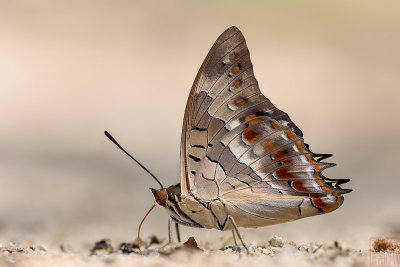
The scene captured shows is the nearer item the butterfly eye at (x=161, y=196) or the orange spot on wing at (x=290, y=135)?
the butterfly eye at (x=161, y=196)

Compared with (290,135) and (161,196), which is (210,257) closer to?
(161,196)

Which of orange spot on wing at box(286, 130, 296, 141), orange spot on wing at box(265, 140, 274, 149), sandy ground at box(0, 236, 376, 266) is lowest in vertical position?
sandy ground at box(0, 236, 376, 266)

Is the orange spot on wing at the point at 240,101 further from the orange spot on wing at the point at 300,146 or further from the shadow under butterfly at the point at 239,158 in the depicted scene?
the orange spot on wing at the point at 300,146

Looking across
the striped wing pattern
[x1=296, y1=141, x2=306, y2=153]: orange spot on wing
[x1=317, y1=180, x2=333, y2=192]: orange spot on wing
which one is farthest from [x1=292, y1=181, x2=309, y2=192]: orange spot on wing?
[x1=296, y1=141, x2=306, y2=153]: orange spot on wing

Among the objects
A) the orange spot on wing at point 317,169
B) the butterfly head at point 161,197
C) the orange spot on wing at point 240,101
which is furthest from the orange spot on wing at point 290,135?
the butterfly head at point 161,197

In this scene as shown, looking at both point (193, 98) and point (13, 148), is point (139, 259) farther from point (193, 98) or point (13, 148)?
point (13, 148)

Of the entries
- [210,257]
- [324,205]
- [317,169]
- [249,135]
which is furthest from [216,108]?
[210,257]

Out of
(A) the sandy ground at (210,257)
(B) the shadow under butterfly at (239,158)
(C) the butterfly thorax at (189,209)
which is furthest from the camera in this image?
(B) the shadow under butterfly at (239,158)

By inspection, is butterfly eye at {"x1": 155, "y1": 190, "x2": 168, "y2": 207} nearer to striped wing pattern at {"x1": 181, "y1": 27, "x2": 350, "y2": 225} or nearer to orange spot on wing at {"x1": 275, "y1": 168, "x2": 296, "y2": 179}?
striped wing pattern at {"x1": 181, "y1": 27, "x2": 350, "y2": 225}

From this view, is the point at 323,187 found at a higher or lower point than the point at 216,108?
lower
